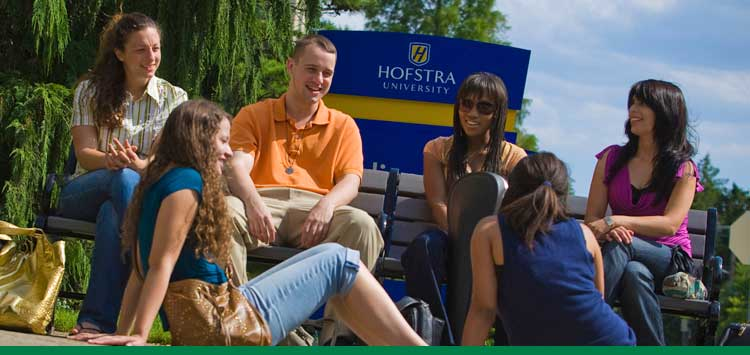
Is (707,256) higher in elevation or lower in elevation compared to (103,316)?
higher

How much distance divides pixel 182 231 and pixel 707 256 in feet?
9.71

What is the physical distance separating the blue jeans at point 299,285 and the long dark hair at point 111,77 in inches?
72.6

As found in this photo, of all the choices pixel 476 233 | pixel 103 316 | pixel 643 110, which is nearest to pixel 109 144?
pixel 103 316

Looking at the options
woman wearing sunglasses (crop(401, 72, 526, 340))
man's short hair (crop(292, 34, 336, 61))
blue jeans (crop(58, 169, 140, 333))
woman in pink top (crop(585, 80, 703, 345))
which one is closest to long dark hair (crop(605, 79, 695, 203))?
woman in pink top (crop(585, 80, 703, 345))

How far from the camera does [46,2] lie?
24.5ft

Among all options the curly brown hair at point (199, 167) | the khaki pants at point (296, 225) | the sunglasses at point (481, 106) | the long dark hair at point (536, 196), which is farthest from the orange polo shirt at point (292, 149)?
the curly brown hair at point (199, 167)

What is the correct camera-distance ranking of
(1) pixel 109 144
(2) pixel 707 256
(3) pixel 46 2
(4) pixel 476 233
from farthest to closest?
(3) pixel 46 2
(2) pixel 707 256
(1) pixel 109 144
(4) pixel 476 233

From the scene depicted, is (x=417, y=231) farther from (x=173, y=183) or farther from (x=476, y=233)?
(x=173, y=183)

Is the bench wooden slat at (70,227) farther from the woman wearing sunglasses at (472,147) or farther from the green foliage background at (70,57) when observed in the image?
the green foliage background at (70,57)

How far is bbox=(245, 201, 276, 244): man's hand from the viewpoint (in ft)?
16.5

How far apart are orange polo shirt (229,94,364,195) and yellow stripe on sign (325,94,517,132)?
1.91 m

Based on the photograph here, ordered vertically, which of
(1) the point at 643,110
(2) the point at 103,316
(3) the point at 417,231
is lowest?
(2) the point at 103,316

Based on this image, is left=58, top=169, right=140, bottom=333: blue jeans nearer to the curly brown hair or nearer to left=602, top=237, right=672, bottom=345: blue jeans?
the curly brown hair

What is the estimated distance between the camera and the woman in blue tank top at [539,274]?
3.89 m
